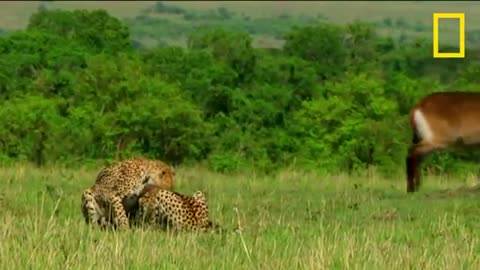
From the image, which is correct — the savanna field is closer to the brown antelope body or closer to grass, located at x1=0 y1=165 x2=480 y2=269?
grass, located at x1=0 y1=165 x2=480 y2=269

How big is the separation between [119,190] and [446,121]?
19.6ft

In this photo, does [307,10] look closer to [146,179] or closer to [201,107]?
[201,107]

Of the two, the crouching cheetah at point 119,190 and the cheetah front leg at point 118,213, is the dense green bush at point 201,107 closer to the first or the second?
the crouching cheetah at point 119,190

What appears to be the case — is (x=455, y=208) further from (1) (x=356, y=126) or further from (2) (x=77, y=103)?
(2) (x=77, y=103)

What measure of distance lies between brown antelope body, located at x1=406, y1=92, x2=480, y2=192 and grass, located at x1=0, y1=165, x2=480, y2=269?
66.6 inches

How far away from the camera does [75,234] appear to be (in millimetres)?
6363

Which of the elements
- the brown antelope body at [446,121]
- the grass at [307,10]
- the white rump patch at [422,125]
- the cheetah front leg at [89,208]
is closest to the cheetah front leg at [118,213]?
the cheetah front leg at [89,208]

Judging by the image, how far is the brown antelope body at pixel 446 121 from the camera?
1295cm

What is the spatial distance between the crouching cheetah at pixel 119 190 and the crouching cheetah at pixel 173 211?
12cm

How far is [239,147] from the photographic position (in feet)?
83.9

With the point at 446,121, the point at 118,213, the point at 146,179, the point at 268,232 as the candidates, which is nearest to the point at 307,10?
the point at 446,121

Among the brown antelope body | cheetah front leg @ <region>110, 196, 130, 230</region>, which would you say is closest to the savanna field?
cheetah front leg @ <region>110, 196, 130, 230</region>

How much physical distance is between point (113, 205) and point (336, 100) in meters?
18.6

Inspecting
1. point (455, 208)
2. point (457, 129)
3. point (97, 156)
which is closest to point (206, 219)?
point (455, 208)
